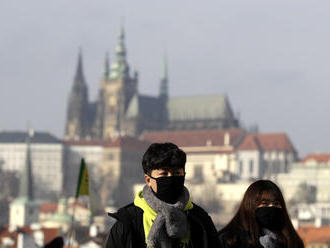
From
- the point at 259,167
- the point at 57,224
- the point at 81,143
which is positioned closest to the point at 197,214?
the point at 57,224

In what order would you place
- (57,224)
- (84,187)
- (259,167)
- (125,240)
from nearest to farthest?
(125,240)
(84,187)
(57,224)
(259,167)

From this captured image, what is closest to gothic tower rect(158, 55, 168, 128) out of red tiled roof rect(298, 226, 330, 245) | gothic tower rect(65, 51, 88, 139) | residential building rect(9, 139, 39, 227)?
gothic tower rect(65, 51, 88, 139)

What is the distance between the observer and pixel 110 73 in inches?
6496

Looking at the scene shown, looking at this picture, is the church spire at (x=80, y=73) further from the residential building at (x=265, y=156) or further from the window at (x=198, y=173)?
the residential building at (x=265, y=156)

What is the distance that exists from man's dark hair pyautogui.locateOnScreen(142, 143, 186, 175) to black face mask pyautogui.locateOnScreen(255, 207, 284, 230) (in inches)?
31.4

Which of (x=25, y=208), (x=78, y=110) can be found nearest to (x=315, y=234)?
(x=25, y=208)

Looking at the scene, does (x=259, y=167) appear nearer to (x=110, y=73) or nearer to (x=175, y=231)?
(x=110, y=73)

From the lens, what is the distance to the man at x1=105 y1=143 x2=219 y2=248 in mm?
5754

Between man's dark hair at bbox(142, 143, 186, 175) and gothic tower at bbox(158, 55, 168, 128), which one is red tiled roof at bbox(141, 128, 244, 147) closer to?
gothic tower at bbox(158, 55, 168, 128)

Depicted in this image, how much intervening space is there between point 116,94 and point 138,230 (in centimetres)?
15705

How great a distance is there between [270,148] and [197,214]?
457ft

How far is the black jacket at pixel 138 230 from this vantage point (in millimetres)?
5738

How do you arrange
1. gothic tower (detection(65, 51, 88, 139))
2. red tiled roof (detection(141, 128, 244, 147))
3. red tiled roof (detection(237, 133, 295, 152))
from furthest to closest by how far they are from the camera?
gothic tower (detection(65, 51, 88, 139)) < red tiled roof (detection(141, 128, 244, 147)) < red tiled roof (detection(237, 133, 295, 152))

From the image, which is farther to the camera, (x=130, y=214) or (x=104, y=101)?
(x=104, y=101)
